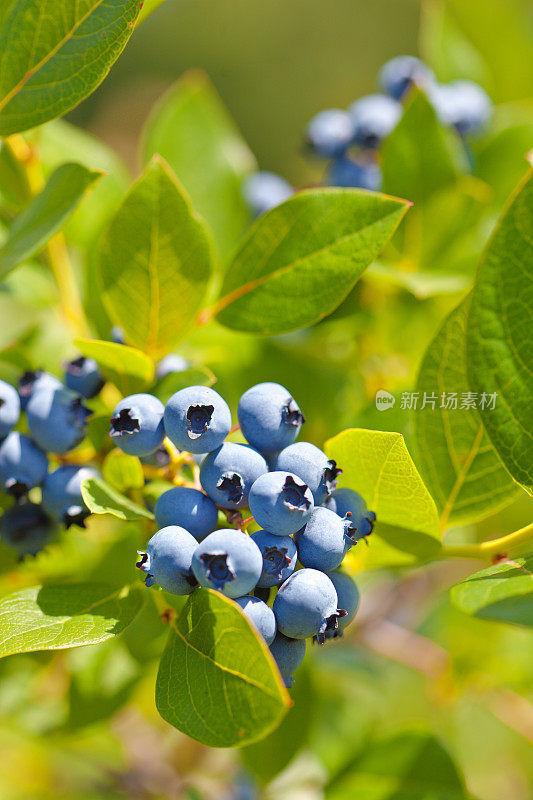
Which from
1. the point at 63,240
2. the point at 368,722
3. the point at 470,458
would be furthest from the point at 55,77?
the point at 368,722

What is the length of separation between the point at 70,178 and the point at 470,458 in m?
0.58

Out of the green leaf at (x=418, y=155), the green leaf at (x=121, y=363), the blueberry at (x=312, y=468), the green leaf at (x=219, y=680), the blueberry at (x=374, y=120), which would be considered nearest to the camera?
the green leaf at (x=219, y=680)

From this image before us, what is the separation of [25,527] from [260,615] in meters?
0.38

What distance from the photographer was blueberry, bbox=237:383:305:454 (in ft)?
2.40

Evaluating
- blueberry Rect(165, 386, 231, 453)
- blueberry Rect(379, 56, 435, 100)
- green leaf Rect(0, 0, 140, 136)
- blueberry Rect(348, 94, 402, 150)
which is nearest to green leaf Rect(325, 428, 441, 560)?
blueberry Rect(165, 386, 231, 453)

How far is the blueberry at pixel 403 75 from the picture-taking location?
1.34 metres

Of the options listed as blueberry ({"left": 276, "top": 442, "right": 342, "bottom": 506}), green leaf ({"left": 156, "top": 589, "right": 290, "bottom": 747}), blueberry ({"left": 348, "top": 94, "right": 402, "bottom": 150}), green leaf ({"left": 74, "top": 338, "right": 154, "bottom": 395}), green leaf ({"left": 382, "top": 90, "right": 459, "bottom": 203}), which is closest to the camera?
green leaf ({"left": 156, "top": 589, "right": 290, "bottom": 747})

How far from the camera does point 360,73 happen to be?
7.98 metres

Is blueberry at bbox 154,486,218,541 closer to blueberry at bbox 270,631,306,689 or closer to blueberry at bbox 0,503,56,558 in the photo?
blueberry at bbox 270,631,306,689

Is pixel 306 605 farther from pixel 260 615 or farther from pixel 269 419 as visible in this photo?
pixel 269 419

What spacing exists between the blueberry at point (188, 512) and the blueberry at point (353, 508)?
0.12m

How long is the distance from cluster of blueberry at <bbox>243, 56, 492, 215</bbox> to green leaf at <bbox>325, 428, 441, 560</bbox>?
0.67 meters

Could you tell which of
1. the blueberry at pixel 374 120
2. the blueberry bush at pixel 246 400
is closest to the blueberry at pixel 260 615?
the blueberry bush at pixel 246 400

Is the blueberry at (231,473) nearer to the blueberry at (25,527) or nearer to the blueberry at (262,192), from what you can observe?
the blueberry at (25,527)
